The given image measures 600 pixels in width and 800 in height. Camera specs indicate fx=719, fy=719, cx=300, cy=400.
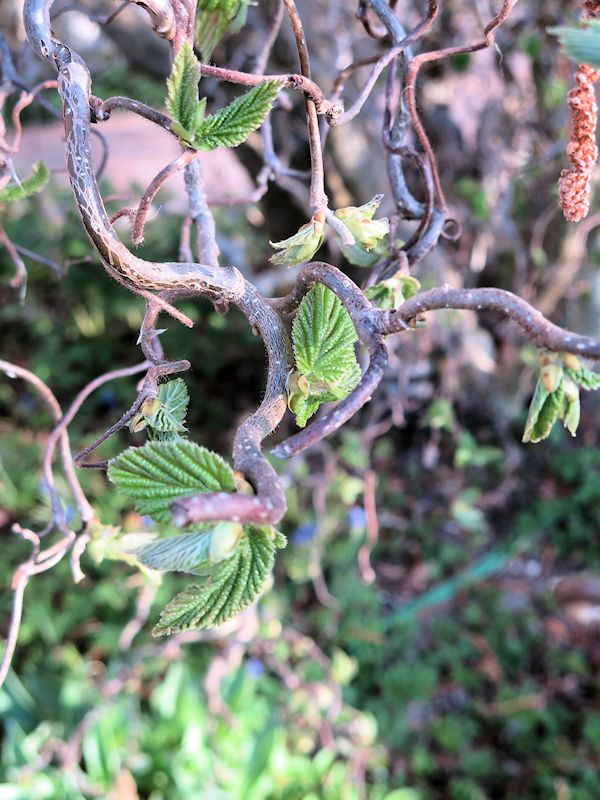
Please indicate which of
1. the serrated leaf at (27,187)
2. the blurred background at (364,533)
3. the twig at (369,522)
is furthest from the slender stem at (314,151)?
the twig at (369,522)

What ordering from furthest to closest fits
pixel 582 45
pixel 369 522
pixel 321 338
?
1. pixel 369 522
2. pixel 321 338
3. pixel 582 45

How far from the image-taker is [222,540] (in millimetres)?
282

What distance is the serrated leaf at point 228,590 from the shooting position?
0.30 metres

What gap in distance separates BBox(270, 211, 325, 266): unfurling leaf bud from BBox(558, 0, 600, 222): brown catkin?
0.13 m

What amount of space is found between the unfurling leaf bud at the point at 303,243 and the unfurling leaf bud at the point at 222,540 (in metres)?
0.15

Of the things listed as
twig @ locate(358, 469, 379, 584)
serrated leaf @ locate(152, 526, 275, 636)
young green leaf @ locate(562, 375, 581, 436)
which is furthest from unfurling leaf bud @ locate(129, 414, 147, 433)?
twig @ locate(358, 469, 379, 584)

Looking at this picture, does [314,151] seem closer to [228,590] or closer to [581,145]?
[581,145]

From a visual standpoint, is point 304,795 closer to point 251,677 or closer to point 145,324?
point 251,677

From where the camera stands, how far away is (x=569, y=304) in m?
2.14

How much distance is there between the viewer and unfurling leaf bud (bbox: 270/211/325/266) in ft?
1.22

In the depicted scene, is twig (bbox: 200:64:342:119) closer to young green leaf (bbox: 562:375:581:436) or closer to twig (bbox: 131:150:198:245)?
twig (bbox: 131:150:198:245)

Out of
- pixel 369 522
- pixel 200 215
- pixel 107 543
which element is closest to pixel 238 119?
pixel 200 215

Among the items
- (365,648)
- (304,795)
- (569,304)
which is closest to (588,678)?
(365,648)

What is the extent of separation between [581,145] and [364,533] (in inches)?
80.5
